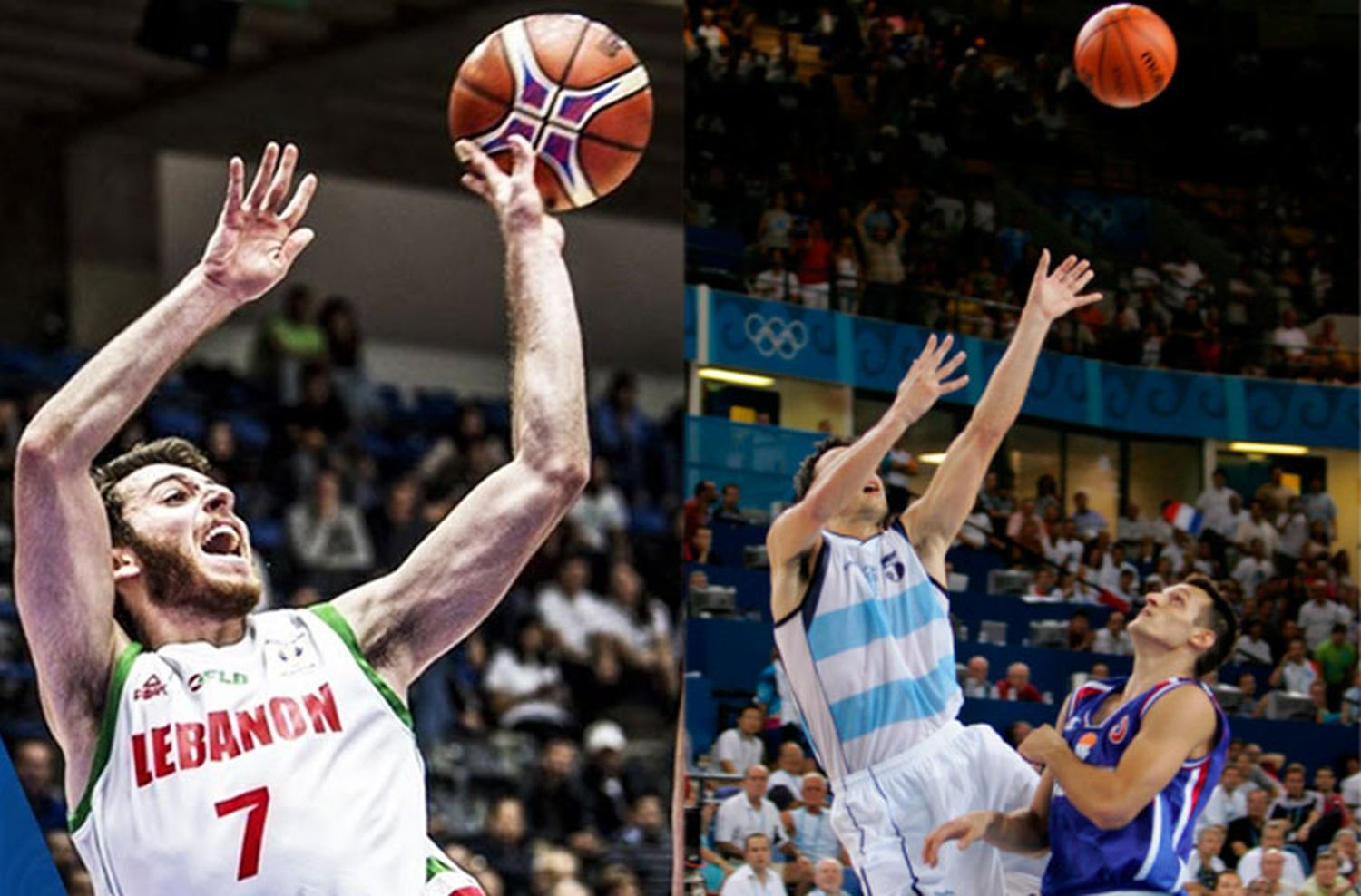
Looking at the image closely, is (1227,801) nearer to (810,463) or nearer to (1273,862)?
(1273,862)

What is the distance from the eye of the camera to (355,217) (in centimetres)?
1705

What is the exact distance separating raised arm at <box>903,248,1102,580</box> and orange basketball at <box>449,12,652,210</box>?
4.29ft

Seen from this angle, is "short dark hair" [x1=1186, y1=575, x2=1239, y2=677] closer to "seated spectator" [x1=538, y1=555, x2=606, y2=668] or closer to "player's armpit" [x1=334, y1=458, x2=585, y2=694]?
"player's armpit" [x1=334, y1=458, x2=585, y2=694]

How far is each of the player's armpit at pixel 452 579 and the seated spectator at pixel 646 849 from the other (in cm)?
814

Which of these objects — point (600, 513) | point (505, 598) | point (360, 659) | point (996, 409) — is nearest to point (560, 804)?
point (505, 598)

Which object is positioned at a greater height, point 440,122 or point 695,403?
point 440,122

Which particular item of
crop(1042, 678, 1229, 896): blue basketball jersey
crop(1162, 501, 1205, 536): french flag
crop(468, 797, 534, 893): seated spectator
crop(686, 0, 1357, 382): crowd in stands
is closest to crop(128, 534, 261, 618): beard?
crop(1042, 678, 1229, 896): blue basketball jersey

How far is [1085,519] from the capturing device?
6.16 metres

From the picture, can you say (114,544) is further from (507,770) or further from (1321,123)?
(507,770)

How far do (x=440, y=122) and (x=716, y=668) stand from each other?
38.3 feet

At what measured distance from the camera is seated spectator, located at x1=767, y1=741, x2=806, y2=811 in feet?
19.0

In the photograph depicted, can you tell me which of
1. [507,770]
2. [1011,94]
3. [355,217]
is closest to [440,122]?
[355,217]

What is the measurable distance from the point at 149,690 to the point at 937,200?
2.97 metres

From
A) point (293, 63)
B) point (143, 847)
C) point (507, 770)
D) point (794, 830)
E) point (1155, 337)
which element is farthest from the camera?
point (293, 63)
